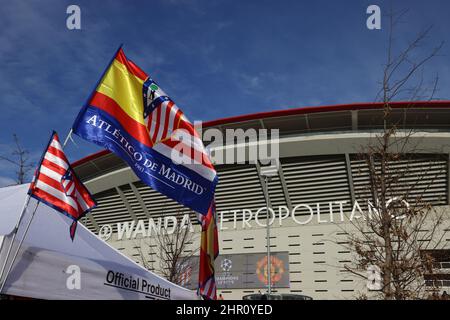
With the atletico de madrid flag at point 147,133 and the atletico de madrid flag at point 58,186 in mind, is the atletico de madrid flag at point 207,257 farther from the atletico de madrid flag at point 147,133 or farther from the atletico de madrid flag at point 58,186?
the atletico de madrid flag at point 58,186

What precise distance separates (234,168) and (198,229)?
18.6 feet

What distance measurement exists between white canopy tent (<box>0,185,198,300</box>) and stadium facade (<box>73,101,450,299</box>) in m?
19.8

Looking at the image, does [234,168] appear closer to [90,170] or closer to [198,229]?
[198,229]

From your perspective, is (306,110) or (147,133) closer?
(147,133)

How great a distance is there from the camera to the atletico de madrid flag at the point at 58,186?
5242mm

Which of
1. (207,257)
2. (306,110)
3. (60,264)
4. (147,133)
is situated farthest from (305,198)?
(60,264)

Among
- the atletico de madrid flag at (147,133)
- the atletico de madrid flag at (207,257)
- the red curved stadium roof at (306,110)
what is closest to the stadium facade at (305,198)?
the red curved stadium roof at (306,110)

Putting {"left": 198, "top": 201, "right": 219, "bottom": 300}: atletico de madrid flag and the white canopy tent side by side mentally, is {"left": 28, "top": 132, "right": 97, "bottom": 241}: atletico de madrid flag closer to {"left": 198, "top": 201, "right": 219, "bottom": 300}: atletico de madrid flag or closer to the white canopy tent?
the white canopy tent

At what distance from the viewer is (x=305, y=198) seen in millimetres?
28750

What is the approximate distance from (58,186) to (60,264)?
991 millimetres

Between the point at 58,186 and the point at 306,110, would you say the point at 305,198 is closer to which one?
the point at 306,110

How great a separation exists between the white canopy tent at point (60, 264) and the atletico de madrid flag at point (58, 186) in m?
0.44
